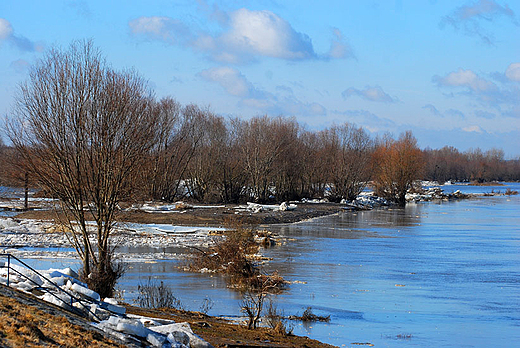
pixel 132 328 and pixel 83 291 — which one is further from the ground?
pixel 83 291

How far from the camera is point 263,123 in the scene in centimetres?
6550

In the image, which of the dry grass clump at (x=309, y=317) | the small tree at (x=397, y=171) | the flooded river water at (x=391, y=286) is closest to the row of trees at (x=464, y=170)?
the small tree at (x=397, y=171)

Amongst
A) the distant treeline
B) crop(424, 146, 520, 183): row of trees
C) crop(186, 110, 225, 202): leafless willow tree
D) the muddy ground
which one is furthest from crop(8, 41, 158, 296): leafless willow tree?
crop(424, 146, 520, 183): row of trees

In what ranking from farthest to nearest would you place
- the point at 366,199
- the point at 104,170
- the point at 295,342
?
the point at 366,199 → the point at 104,170 → the point at 295,342

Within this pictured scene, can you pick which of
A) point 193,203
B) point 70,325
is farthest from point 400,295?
point 193,203

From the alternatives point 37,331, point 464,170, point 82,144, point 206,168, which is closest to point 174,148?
point 206,168

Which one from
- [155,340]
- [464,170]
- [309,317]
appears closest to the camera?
[155,340]

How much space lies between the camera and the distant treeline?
58156 millimetres

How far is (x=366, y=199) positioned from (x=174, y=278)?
5617cm

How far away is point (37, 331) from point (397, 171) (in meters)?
71.8

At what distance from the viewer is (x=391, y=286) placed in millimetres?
22406

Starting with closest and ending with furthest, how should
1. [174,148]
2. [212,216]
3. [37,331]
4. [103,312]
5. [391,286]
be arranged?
[37,331], [103,312], [391,286], [212,216], [174,148]

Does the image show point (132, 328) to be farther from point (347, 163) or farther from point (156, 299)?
point (347, 163)

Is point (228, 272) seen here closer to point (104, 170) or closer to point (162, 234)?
point (104, 170)
